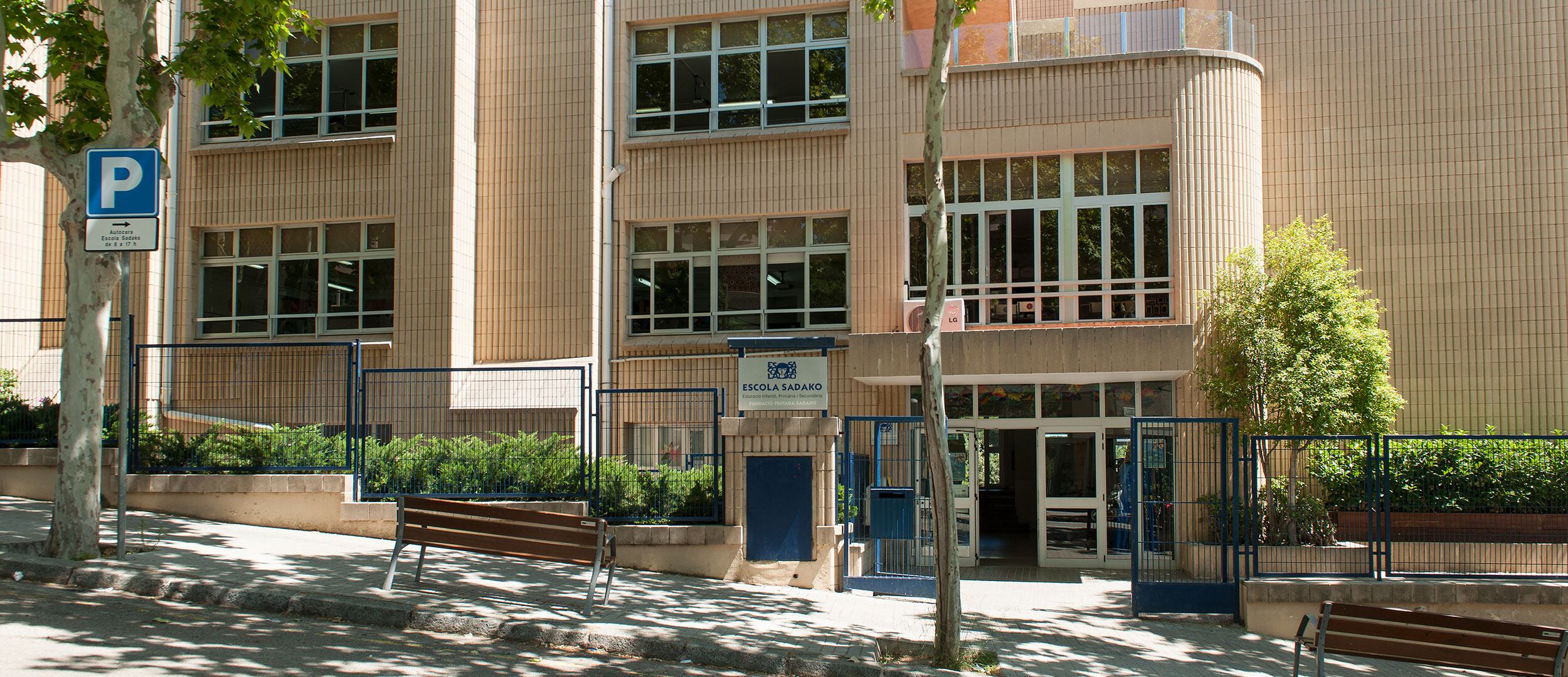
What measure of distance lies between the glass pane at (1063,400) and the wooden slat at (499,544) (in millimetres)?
8965

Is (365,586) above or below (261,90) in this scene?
below

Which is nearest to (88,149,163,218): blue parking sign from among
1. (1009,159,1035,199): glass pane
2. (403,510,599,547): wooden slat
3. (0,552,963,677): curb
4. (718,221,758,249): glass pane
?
(0,552,963,677): curb

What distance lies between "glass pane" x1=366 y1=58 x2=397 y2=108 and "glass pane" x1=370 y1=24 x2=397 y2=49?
0.26 metres

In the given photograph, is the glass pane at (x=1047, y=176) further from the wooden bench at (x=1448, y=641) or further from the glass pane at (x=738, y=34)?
the wooden bench at (x=1448, y=641)

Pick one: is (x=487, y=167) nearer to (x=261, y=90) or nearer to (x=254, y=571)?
(x=261, y=90)

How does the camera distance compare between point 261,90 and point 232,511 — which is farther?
point 261,90

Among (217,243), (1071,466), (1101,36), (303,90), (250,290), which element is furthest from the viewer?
(217,243)

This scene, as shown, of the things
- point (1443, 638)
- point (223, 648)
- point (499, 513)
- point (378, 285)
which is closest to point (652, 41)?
point (378, 285)

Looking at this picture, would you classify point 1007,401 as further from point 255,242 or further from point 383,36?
point 255,242

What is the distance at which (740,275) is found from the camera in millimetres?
17391

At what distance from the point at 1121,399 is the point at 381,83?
12.5m

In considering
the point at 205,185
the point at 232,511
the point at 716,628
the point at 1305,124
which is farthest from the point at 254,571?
the point at 1305,124

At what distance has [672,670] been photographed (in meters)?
8.11

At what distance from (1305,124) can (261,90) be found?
1647cm
